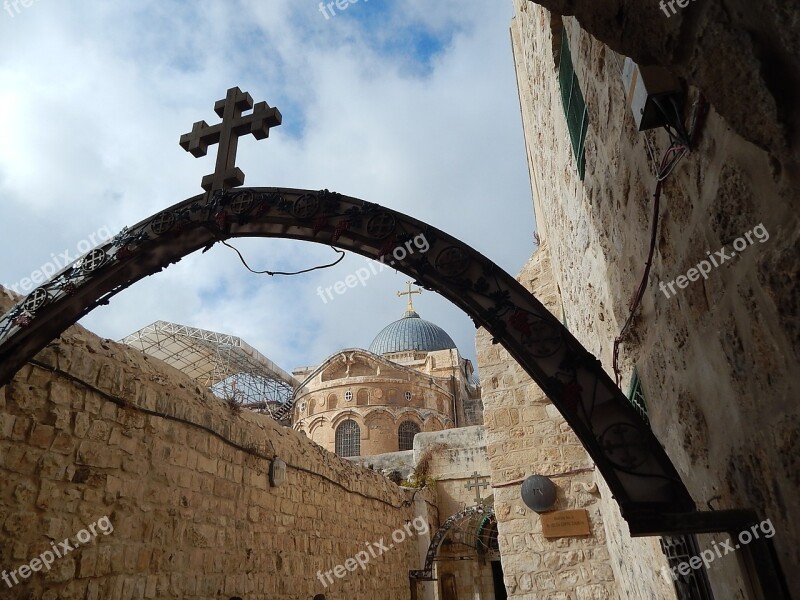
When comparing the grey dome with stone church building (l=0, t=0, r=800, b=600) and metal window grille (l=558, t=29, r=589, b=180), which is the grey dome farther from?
metal window grille (l=558, t=29, r=589, b=180)

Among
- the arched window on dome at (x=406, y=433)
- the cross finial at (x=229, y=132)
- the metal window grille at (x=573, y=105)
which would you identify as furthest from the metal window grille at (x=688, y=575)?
the arched window on dome at (x=406, y=433)

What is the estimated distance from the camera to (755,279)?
4.41ft

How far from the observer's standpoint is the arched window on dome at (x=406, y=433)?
27.2 m

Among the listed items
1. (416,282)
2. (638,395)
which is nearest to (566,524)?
(638,395)

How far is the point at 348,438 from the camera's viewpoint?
27547mm

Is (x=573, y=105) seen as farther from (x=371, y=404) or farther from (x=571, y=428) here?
(x=371, y=404)

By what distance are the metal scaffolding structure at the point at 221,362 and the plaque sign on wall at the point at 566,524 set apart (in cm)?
2011

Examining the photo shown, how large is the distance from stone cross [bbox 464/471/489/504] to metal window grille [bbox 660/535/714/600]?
11009 millimetres

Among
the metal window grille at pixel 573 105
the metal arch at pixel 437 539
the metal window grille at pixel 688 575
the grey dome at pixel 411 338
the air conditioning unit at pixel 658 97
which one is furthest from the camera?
the grey dome at pixel 411 338

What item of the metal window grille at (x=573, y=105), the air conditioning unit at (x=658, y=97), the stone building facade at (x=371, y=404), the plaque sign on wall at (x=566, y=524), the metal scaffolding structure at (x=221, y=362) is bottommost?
the plaque sign on wall at (x=566, y=524)

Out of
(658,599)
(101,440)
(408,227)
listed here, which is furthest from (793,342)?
(101,440)

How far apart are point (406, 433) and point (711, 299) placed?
2665cm

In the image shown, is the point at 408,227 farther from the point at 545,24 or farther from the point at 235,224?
the point at 545,24

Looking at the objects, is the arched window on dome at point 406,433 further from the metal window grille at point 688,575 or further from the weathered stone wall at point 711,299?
the metal window grille at point 688,575
